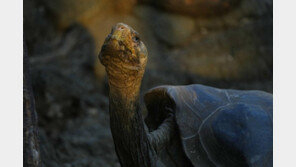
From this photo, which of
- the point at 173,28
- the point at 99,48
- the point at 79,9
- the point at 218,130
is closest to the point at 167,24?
the point at 173,28

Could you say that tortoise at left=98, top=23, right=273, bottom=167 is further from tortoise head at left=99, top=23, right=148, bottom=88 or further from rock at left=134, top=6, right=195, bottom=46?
rock at left=134, top=6, right=195, bottom=46

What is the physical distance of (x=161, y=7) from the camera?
4855mm

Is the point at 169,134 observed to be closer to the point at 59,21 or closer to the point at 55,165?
the point at 55,165

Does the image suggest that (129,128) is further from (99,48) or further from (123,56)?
(99,48)

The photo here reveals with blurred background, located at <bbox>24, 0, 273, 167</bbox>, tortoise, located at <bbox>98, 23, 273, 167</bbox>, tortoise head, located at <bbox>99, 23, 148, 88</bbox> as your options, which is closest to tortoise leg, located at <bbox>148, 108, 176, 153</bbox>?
tortoise, located at <bbox>98, 23, 273, 167</bbox>

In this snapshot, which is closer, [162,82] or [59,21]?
[59,21]

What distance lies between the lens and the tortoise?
1.73 metres

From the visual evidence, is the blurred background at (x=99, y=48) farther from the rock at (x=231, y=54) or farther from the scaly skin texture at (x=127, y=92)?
the scaly skin texture at (x=127, y=92)

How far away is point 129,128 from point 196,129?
1.78ft

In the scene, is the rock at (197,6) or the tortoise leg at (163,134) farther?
the rock at (197,6)

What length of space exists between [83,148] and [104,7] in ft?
5.95

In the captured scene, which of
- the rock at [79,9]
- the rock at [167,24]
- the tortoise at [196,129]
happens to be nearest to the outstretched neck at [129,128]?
the tortoise at [196,129]

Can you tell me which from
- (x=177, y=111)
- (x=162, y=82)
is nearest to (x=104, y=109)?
(x=162, y=82)

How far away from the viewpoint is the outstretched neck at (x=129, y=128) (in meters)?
1.59
